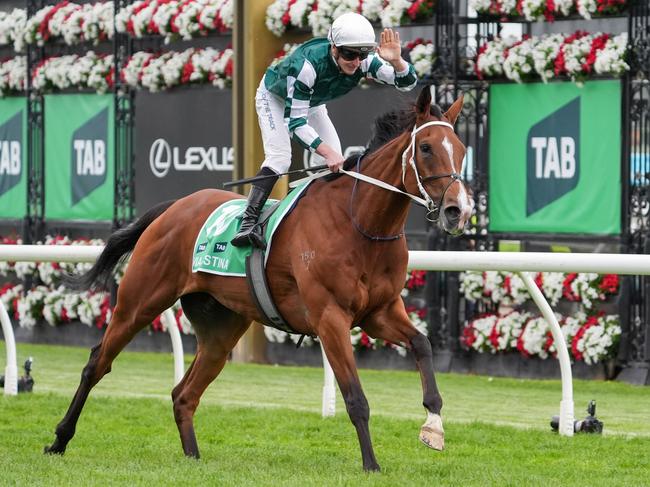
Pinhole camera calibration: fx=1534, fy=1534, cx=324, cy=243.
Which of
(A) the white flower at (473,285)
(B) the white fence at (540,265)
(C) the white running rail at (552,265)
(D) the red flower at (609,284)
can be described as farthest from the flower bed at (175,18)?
(C) the white running rail at (552,265)

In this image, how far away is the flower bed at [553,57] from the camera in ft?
33.3

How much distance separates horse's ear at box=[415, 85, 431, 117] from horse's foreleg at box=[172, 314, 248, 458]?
1487mm

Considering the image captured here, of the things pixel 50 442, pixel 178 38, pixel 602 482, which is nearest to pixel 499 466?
pixel 602 482

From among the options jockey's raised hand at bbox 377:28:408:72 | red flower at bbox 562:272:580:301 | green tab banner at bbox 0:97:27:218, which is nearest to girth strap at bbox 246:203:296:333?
jockey's raised hand at bbox 377:28:408:72

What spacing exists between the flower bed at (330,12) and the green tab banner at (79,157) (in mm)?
2240

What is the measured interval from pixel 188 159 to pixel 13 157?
2.36m

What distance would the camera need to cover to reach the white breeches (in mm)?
6547

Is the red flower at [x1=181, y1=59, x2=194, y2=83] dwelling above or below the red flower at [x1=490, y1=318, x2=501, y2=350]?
above

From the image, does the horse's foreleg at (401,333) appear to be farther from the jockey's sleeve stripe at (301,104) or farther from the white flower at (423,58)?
the white flower at (423,58)

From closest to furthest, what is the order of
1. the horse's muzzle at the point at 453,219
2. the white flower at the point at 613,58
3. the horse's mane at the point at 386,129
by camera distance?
the horse's muzzle at the point at 453,219, the horse's mane at the point at 386,129, the white flower at the point at 613,58

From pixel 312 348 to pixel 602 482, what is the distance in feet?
19.7

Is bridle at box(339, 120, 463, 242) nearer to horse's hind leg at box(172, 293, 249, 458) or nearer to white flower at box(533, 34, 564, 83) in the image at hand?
horse's hind leg at box(172, 293, 249, 458)

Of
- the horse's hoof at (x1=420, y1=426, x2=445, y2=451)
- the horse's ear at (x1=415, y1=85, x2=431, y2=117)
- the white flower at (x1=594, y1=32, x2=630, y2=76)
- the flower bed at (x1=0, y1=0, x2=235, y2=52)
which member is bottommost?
the horse's hoof at (x1=420, y1=426, x2=445, y2=451)

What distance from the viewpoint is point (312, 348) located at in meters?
11.6
